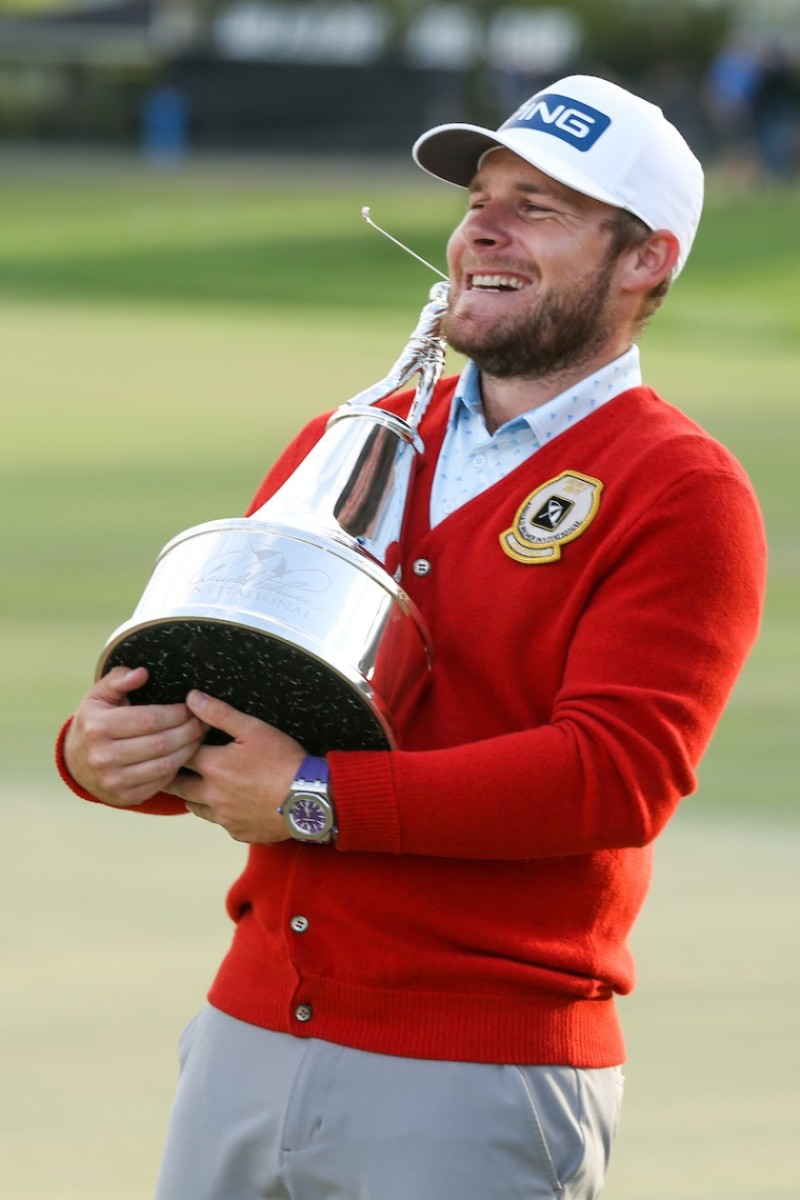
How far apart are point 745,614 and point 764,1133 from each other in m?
2.21

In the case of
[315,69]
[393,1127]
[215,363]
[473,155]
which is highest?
[473,155]

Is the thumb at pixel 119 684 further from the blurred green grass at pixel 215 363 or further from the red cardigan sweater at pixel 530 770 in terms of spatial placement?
the blurred green grass at pixel 215 363

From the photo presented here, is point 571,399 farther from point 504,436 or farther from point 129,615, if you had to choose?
point 129,615

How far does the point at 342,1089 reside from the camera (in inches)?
111

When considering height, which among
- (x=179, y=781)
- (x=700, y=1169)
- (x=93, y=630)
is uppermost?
(x=179, y=781)

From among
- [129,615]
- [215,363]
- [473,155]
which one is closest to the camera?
[473,155]

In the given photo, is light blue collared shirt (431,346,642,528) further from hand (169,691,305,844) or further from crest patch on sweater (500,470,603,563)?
hand (169,691,305,844)

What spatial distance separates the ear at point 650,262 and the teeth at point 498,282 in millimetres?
143

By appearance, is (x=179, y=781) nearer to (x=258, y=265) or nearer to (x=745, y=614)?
(x=745, y=614)

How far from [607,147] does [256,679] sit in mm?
836

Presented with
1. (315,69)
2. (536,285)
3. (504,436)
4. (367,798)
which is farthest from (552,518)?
(315,69)

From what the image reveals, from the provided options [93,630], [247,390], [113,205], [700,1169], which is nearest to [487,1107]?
[700,1169]

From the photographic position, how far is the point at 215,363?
18781 millimetres

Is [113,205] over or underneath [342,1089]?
underneath
